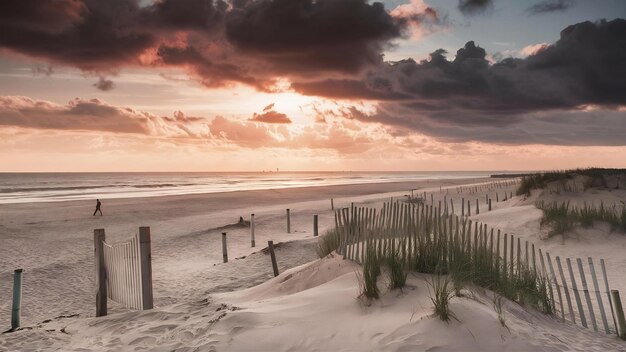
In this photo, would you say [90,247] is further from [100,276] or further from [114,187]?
[114,187]

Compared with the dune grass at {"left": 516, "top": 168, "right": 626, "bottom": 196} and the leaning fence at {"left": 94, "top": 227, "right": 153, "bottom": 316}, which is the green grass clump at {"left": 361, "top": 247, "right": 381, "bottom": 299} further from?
the dune grass at {"left": 516, "top": 168, "right": 626, "bottom": 196}

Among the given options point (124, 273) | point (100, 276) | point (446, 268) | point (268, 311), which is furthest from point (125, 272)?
point (446, 268)

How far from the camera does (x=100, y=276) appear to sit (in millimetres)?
9336

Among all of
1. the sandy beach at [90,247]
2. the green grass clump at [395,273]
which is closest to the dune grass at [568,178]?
the sandy beach at [90,247]

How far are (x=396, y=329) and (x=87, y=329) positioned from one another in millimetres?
4734

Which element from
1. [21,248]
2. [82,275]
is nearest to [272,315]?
[82,275]

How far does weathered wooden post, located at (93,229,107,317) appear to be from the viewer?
29.8 ft

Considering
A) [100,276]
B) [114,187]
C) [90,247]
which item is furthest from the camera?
[114,187]

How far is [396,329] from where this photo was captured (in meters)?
5.39

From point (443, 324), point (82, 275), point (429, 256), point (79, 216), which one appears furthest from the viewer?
point (79, 216)

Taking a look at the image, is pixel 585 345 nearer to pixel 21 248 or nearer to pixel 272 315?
pixel 272 315

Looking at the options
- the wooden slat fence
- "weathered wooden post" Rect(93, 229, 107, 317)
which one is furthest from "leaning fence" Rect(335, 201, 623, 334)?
"weathered wooden post" Rect(93, 229, 107, 317)

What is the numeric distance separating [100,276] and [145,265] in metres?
1.71

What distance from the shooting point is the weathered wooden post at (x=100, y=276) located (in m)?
9.08
